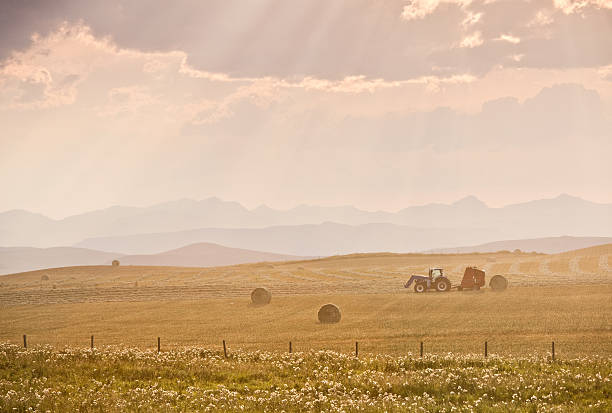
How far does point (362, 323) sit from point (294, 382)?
55.7 ft

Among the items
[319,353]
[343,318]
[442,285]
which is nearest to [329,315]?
[343,318]

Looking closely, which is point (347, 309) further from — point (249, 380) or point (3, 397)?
point (3, 397)

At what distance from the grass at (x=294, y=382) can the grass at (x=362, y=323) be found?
459 centimetres

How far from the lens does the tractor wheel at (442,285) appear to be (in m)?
53.0

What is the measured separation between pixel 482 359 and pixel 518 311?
60.0 ft

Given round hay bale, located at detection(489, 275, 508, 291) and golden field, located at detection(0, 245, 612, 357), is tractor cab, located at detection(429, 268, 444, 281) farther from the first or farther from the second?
round hay bale, located at detection(489, 275, 508, 291)

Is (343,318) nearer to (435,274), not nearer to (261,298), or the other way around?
(261,298)

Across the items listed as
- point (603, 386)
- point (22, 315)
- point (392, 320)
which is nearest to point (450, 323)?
point (392, 320)

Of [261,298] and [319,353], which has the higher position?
[319,353]

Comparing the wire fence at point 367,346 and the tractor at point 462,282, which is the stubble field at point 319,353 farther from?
the tractor at point 462,282

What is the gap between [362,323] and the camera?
36.8m

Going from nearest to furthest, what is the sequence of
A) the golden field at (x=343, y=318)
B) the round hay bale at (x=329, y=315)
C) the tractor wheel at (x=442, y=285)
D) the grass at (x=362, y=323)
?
the grass at (x=362, y=323) → the golden field at (x=343, y=318) → the round hay bale at (x=329, y=315) → the tractor wheel at (x=442, y=285)

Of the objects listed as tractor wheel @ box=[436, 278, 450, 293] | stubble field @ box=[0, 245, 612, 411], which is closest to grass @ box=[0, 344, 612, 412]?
stubble field @ box=[0, 245, 612, 411]

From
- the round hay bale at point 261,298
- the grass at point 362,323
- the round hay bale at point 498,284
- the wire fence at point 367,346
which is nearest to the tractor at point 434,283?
the grass at point 362,323
